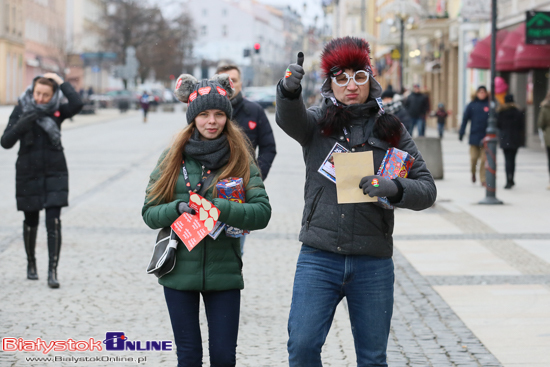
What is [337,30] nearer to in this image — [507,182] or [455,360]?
[507,182]

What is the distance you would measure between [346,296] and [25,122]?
4.16 metres

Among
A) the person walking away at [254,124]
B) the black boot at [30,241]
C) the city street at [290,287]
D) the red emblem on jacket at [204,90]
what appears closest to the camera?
the red emblem on jacket at [204,90]

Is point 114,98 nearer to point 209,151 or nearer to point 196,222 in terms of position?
point 209,151

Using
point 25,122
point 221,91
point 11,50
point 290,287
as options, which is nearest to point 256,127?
point 290,287

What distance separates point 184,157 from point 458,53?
1283 inches

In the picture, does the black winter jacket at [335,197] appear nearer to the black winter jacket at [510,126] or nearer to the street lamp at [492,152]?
the street lamp at [492,152]

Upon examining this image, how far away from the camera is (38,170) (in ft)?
23.5

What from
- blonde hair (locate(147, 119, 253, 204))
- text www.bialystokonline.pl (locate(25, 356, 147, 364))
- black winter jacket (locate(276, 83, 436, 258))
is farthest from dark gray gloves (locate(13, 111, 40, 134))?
black winter jacket (locate(276, 83, 436, 258))

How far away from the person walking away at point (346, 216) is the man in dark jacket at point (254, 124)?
3.07 m

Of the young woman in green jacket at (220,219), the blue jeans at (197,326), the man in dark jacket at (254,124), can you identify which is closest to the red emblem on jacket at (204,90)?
the young woman in green jacket at (220,219)

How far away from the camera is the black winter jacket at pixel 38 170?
714 cm

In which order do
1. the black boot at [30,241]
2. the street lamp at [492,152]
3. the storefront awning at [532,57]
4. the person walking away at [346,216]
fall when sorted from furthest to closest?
1. the storefront awning at [532,57]
2. the street lamp at [492,152]
3. the black boot at [30,241]
4. the person walking away at [346,216]

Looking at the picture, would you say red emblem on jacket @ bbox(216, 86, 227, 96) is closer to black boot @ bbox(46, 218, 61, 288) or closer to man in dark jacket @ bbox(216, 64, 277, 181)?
man in dark jacket @ bbox(216, 64, 277, 181)

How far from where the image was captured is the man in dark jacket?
271 inches
